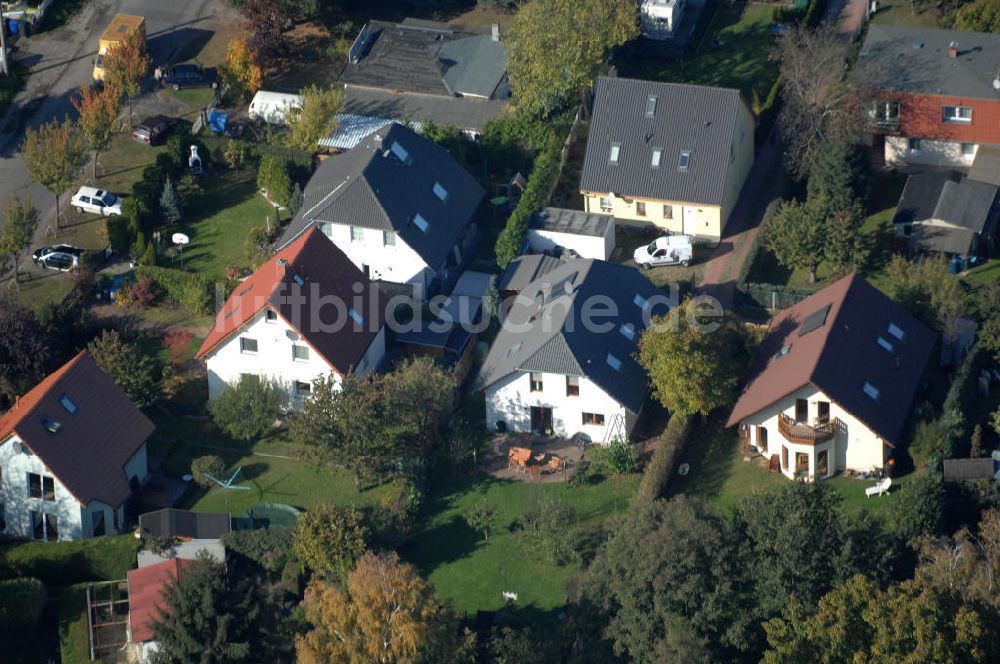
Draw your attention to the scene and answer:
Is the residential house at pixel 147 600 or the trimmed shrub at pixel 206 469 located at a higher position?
the trimmed shrub at pixel 206 469

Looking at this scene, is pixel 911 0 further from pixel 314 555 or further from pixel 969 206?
pixel 314 555

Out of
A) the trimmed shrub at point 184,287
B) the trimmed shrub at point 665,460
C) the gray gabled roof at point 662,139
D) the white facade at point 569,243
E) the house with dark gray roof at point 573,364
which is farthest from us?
the gray gabled roof at point 662,139

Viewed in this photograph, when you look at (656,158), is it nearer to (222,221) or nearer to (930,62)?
(930,62)

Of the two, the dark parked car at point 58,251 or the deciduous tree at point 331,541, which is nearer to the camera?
the deciduous tree at point 331,541

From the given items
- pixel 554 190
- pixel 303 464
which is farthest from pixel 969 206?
pixel 303 464

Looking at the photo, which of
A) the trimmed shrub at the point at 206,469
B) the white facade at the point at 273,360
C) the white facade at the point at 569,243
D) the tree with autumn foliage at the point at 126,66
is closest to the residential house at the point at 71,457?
the trimmed shrub at the point at 206,469

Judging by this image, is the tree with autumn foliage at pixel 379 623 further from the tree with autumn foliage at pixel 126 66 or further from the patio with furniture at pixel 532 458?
the tree with autumn foliage at pixel 126 66

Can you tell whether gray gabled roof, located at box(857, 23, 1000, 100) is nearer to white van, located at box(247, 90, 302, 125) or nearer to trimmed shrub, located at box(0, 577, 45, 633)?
white van, located at box(247, 90, 302, 125)
